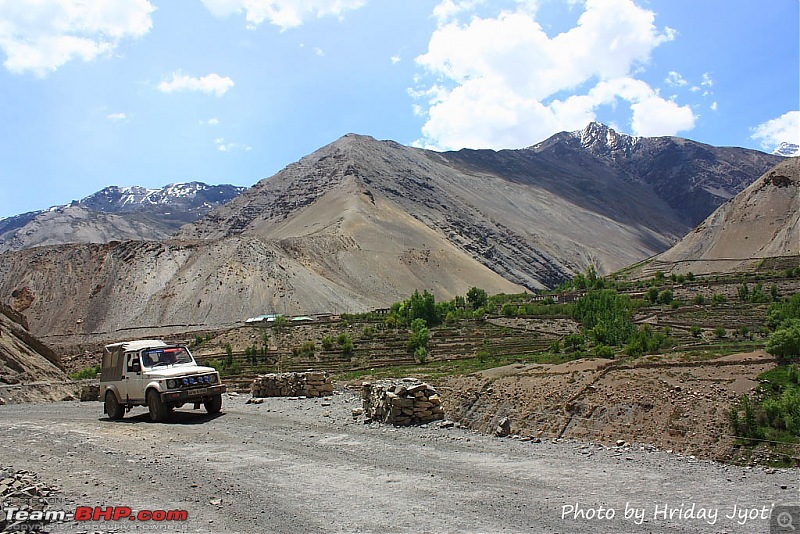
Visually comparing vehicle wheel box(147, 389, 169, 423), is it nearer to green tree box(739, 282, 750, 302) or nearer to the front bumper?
the front bumper

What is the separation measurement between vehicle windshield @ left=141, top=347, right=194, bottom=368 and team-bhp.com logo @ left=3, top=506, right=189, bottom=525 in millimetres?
8932

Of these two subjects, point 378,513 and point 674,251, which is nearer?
point 378,513

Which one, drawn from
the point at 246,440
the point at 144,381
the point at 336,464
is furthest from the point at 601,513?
the point at 144,381

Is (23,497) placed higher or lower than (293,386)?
higher

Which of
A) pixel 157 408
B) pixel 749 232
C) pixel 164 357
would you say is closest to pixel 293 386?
pixel 164 357

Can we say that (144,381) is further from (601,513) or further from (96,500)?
(601,513)

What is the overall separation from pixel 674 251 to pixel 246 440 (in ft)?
422

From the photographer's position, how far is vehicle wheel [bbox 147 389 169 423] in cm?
1605

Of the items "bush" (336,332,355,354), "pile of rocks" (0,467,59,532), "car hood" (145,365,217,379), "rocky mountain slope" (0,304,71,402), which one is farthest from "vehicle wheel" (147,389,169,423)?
"bush" (336,332,355,354)

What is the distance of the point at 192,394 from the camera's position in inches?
649

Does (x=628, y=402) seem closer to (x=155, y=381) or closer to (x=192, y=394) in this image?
(x=192, y=394)

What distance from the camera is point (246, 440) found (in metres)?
13.4

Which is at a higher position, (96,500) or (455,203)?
(455,203)

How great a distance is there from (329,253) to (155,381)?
88.6m
